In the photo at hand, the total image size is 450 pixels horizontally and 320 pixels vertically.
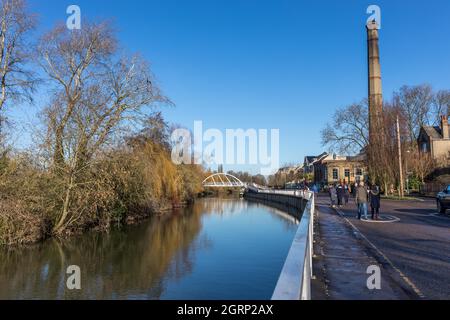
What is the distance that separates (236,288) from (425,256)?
4909mm

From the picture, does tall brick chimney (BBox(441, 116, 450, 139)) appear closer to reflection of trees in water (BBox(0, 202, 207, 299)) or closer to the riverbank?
the riverbank

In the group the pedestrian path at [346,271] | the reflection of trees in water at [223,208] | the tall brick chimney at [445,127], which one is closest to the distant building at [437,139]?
the tall brick chimney at [445,127]

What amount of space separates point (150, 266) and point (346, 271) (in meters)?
8.93

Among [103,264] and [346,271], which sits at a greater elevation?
[346,271]

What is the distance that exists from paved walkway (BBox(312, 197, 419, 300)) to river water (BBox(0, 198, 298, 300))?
2.09 m

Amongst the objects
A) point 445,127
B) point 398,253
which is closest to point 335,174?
point 445,127

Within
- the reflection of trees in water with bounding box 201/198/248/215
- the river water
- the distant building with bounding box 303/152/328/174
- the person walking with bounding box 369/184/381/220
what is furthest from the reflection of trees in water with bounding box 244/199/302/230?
the distant building with bounding box 303/152/328/174

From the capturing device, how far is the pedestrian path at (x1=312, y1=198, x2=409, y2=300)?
6.33m

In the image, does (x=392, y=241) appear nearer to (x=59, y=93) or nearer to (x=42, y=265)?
(x=42, y=265)

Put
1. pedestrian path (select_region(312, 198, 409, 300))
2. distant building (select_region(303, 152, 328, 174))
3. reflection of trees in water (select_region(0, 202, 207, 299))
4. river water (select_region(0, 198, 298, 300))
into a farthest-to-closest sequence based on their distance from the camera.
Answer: distant building (select_region(303, 152, 328, 174)) < reflection of trees in water (select_region(0, 202, 207, 299)) < river water (select_region(0, 198, 298, 300)) < pedestrian path (select_region(312, 198, 409, 300))

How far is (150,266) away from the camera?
14977 mm

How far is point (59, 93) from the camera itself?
2322 centimetres

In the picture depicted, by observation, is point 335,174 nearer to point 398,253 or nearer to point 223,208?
point 223,208
